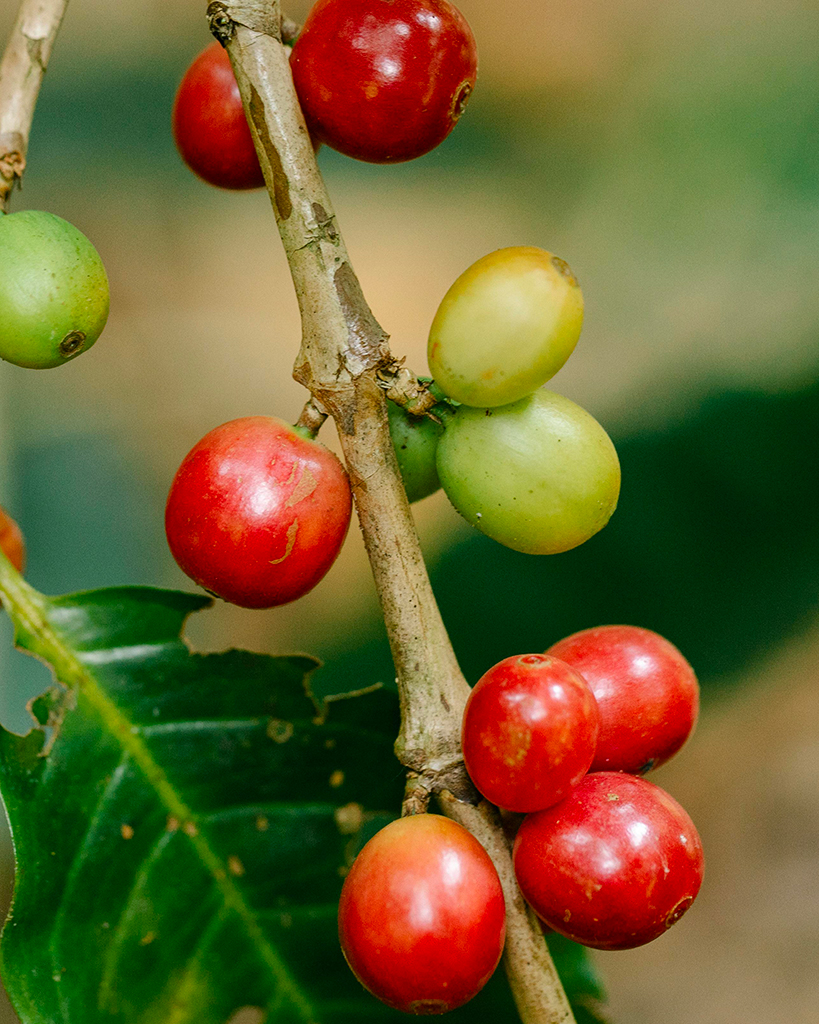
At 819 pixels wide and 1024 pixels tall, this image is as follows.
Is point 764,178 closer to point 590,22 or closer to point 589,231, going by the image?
point 589,231

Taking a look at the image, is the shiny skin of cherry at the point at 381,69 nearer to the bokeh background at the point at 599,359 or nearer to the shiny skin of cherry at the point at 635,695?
the shiny skin of cherry at the point at 635,695

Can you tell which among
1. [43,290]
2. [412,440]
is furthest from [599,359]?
[43,290]

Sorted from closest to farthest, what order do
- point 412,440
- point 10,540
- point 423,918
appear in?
point 423,918 < point 412,440 < point 10,540

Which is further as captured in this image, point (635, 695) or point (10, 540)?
point (10, 540)

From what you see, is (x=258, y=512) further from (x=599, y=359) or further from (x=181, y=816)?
(x=599, y=359)

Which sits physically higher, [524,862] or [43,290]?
[43,290]
